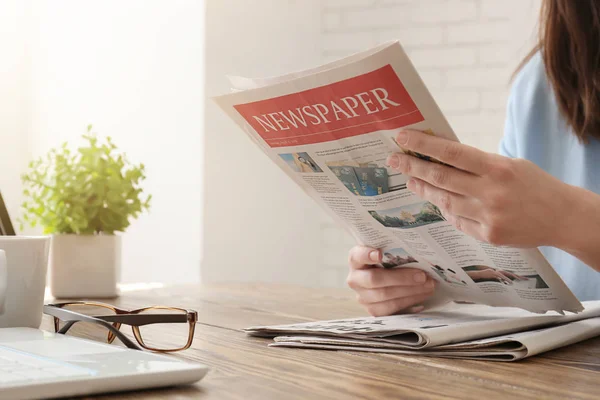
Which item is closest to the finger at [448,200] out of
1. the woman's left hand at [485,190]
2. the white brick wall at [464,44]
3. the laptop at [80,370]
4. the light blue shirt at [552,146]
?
the woman's left hand at [485,190]

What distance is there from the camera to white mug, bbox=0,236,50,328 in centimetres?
83

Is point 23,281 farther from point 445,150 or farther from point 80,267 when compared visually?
point 80,267

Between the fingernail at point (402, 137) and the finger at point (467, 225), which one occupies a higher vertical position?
the fingernail at point (402, 137)

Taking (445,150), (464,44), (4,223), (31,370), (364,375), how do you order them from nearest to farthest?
(31,370), (364,375), (445,150), (4,223), (464,44)

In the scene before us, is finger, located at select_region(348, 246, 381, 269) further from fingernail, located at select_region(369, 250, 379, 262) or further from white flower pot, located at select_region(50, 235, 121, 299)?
white flower pot, located at select_region(50, 235, 121, 299)

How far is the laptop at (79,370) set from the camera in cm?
50

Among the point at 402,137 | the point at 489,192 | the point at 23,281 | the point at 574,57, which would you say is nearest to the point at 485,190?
the point at 489,192

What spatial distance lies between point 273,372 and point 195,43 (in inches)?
103

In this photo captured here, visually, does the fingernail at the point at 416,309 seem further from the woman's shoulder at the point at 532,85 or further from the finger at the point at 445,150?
the woman's shoulder at the point at 532,85

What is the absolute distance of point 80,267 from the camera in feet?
4.68

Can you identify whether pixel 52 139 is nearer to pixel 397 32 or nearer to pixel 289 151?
pixel 397 32

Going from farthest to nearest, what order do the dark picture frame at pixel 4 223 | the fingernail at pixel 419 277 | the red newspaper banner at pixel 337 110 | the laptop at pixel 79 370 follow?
the dark picture frame at pixel 4 223 < the fingernail at pixel 419 277 < the red newspaper banner at pixel 337 110 < the laptop at pixel 79 370

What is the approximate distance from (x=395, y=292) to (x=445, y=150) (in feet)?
1.13

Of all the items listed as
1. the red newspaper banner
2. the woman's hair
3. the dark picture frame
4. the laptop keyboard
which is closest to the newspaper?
the red newspaper banner
